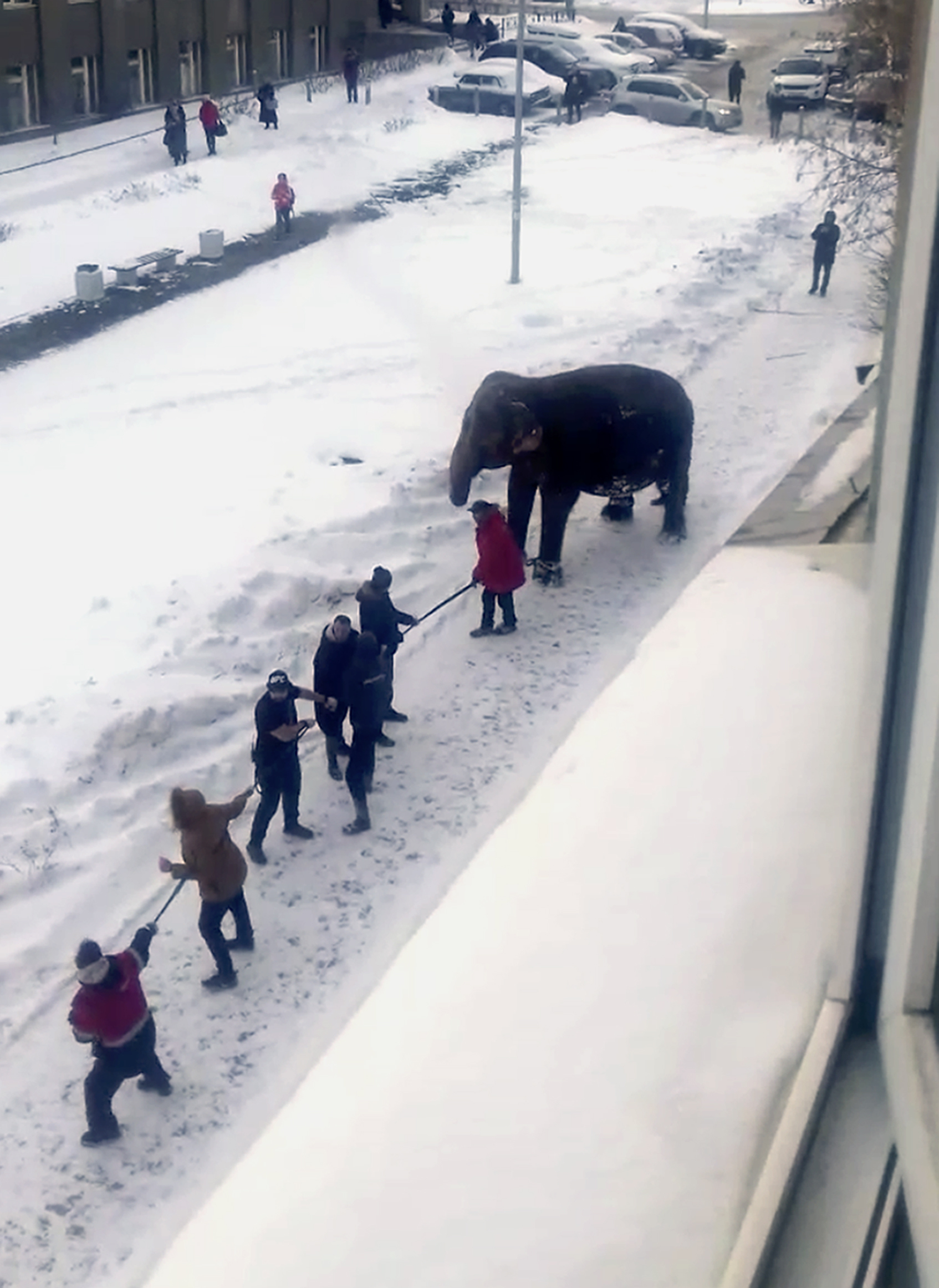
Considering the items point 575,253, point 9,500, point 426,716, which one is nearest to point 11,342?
point 9,500

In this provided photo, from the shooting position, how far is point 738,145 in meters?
11.5

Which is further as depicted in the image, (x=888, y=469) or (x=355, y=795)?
(x=355, y=795)

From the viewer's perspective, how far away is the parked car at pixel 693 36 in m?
11.1

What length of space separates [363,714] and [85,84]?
10334 mm

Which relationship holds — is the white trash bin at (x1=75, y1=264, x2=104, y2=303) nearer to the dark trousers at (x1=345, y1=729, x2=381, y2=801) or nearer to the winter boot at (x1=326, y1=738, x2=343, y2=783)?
the winter boot at (x1=326, y1=738, x2=343, y2=783)

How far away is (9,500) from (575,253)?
5.03m

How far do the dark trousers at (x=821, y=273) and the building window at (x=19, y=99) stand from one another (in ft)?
22.5

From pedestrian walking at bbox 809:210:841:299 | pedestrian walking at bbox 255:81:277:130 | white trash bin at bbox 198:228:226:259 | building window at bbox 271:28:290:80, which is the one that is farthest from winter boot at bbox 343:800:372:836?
building window at bbox 271:28:290:80

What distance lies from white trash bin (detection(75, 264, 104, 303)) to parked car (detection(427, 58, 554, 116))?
5017 millimetres

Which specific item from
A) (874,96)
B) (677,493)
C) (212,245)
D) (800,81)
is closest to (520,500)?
(677,493)

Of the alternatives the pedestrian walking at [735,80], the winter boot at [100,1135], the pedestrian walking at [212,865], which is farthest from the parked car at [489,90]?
the winter boot at [100,1135]

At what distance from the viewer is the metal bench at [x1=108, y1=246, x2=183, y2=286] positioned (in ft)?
31.3

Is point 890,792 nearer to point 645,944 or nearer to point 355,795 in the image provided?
point 645,944

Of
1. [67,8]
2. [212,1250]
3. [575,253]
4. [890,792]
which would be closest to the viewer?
[890,792]
